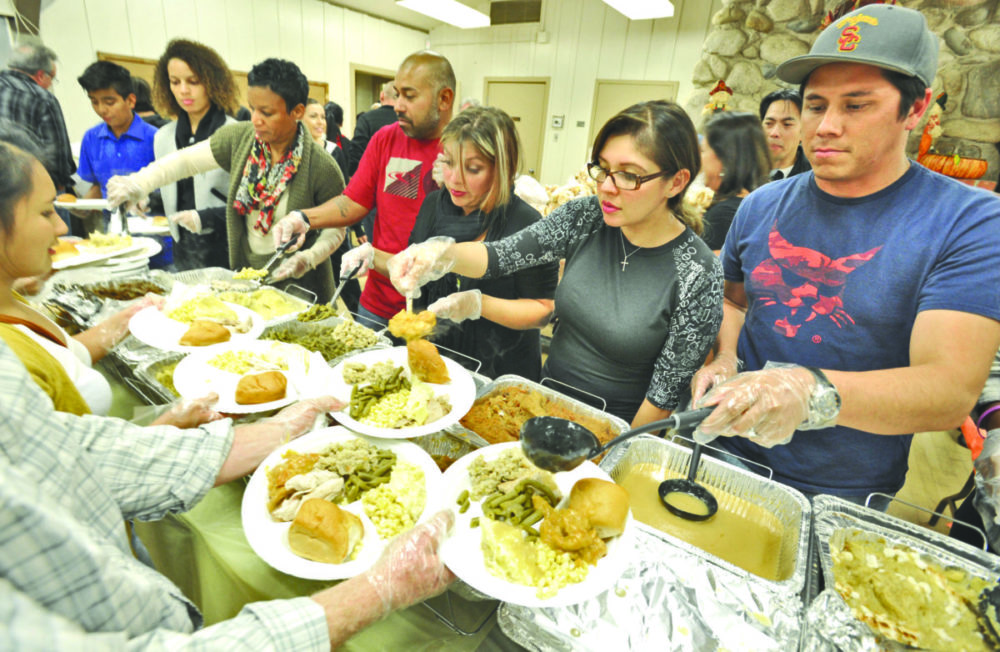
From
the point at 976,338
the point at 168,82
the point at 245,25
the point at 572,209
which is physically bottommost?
the point at 976,338

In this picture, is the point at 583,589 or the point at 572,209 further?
the point at 572,209

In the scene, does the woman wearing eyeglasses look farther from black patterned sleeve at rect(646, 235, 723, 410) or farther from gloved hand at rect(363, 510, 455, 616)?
gloved hand at rect(363, 510, 455, 616)

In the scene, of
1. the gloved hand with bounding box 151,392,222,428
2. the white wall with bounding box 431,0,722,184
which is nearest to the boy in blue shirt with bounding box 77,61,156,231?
the gloved hand with bounding box 151,392,222,428

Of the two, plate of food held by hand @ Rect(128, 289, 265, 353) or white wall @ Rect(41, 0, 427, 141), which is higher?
white wall @ Rect(41, 0, 427, 141)

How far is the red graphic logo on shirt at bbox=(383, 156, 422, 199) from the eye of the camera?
315 centimetres

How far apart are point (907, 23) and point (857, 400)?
3.96ft

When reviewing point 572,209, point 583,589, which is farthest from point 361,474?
point 572,209

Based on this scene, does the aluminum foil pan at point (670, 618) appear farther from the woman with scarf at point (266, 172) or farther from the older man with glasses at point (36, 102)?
the older man with glasses at point (36, 102)

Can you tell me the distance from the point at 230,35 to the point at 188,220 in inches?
304

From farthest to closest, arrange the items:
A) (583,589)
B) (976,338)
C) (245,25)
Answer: (245,25)
(976,338)
(583,589)

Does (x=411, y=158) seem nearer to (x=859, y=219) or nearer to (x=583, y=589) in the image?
(x=859, y=219)

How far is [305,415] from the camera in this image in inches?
65.8

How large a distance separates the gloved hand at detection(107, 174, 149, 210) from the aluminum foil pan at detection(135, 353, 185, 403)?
2124 mm

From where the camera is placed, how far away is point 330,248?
3496mm
